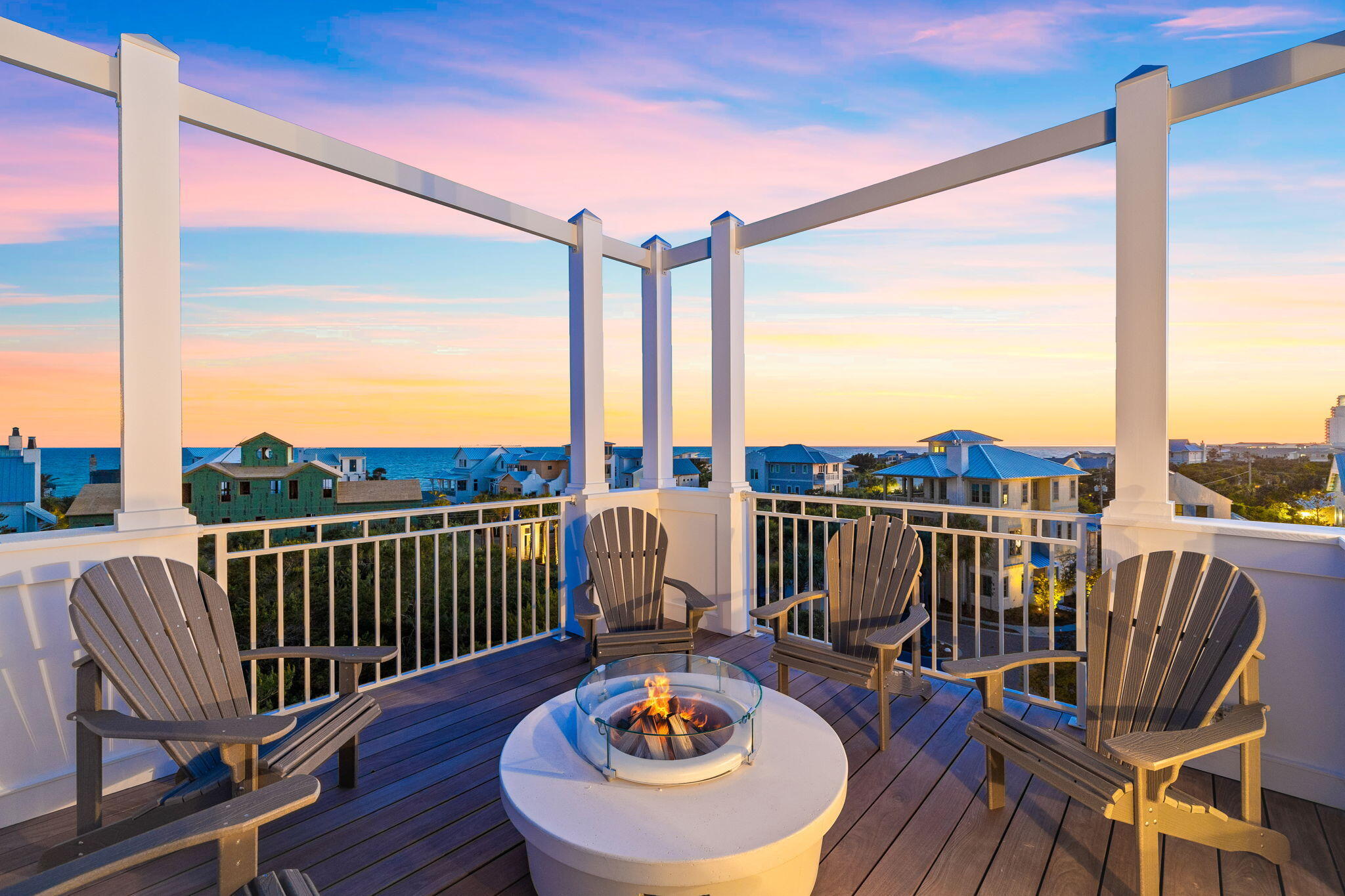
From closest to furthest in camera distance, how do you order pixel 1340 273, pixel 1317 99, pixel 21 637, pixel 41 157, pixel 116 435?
1. pixel 21 637
2. pixel 116 435
3. pixel 1317 99
4. pixel 1340 273
5. pixel 41 157

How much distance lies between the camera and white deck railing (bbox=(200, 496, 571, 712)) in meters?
2.86

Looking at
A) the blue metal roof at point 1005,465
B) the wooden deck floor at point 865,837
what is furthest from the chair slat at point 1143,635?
the blue metal roof at point 1005,465

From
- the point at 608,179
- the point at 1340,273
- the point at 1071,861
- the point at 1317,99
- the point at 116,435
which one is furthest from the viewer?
the point at 608,179

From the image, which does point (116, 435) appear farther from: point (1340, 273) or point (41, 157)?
point (1340, 273)

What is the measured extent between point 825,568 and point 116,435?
346 centimetres

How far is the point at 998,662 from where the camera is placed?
212 cm

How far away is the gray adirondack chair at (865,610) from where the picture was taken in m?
2.66

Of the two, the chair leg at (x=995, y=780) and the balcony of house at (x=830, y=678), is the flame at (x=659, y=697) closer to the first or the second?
the balcony of house at (x=830, y=678)

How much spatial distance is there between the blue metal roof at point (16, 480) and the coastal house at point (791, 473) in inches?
177

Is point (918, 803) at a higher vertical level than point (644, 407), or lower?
lower

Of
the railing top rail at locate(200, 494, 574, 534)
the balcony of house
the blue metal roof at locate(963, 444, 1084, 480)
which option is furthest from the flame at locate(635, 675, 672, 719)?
the blue metal roof at locate(963, 444, 1084, 480)

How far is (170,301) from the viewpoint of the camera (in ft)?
8.34

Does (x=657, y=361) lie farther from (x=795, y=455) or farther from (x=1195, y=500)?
(x=1195, y=500)

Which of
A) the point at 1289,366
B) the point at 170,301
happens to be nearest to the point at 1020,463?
the point at 1289,366
